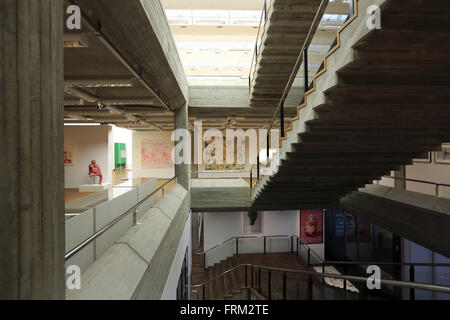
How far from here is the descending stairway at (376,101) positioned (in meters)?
2.05

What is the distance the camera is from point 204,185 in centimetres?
859

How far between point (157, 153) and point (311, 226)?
31.1ft

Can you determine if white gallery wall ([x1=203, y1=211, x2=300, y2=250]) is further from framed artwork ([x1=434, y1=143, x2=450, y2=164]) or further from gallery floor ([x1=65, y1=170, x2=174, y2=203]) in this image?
framed artwork ([x1=434, y1=143, x2=450, y2=164])

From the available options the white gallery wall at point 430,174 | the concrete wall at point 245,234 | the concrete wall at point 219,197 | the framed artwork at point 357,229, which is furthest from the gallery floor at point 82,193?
the framed artwork at point 357,229

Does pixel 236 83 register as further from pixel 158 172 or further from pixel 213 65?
pixel 158 172

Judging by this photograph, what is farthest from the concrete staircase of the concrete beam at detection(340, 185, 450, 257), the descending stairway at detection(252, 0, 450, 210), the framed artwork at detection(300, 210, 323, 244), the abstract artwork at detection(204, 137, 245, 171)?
the abstract artwork at detection(204, 137, 245, 171)

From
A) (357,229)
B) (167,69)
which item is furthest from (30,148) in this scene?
(357,229)

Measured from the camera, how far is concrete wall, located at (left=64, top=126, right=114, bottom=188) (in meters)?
11.2

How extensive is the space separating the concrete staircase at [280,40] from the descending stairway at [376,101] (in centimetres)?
172

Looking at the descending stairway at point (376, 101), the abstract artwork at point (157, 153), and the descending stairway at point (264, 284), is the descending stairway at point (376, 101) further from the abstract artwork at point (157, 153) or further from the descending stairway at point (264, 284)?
the abstract artwork at point (157, 153)

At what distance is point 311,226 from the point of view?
493 inches

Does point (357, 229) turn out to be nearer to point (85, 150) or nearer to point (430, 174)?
point (430, 174)
